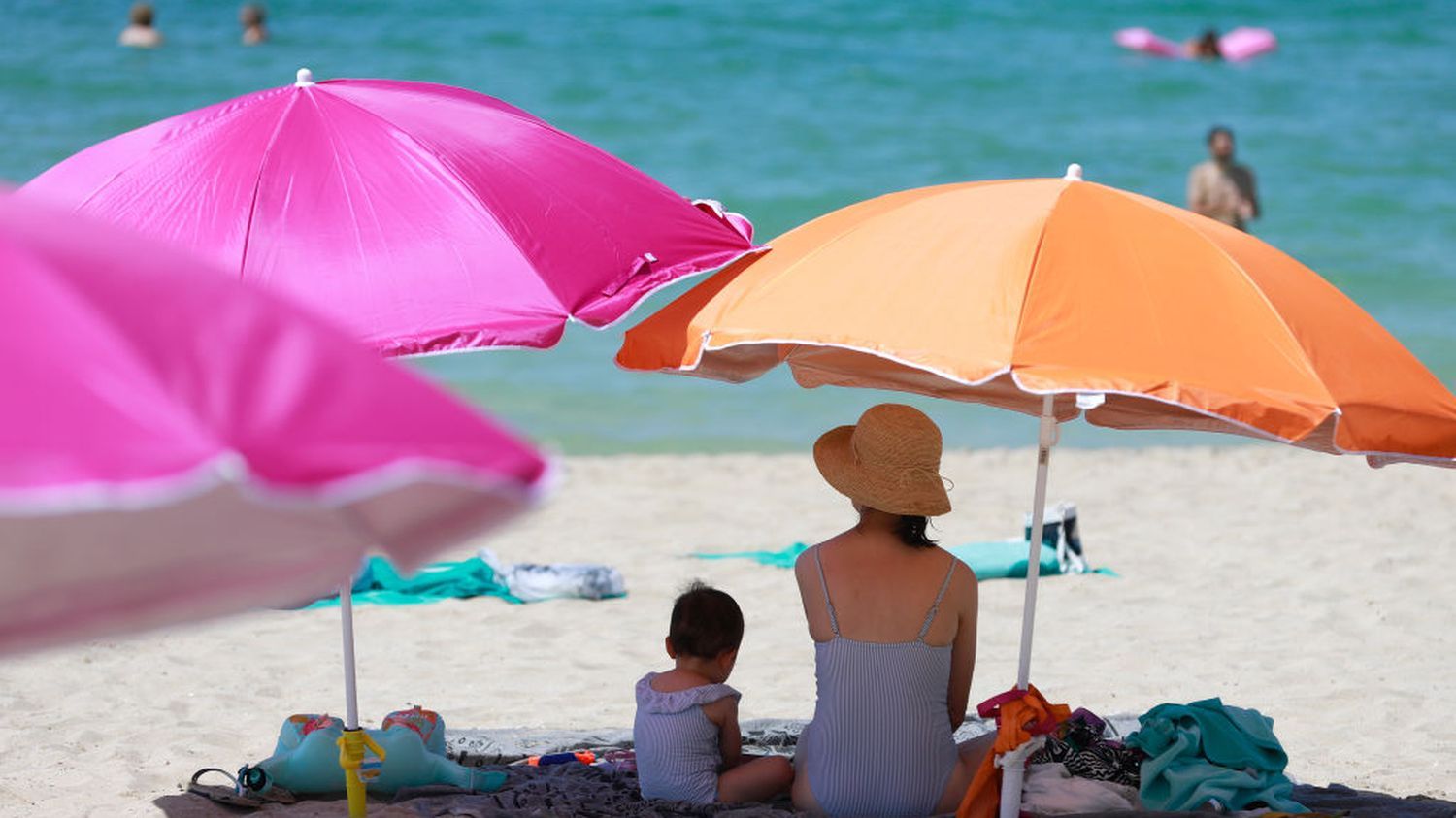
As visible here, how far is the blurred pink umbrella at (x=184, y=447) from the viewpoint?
5.17 ft

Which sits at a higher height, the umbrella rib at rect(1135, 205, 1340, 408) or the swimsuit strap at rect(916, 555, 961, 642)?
the umbrella rib at rect(1135, 205, 1340, 408)

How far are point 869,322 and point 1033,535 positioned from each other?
784 mm

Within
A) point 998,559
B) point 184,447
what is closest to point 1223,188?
point 998,559

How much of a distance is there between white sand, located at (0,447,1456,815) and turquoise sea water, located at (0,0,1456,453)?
3.75 meters

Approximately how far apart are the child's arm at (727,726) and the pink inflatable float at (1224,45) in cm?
2153

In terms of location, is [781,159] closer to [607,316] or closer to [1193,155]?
[1193,155]

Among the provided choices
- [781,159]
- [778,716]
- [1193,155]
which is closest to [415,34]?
[781,159]

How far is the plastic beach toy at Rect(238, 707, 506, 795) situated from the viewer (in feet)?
13.6

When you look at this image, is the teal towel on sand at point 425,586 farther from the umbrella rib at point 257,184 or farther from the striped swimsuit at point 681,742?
the umbrella rib at point 257,184

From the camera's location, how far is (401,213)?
11.6ft

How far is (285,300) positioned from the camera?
1850 millimetres

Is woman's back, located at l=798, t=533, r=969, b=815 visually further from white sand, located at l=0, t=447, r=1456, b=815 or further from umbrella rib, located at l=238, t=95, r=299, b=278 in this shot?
umbrella rib, located at l=238, t=95, r=299, b=278

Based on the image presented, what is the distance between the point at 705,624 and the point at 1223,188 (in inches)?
339

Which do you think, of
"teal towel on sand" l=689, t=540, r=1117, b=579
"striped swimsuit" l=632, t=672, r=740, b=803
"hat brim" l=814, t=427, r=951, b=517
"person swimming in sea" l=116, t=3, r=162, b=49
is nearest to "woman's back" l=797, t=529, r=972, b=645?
"hat brim" l=814, t=427, r=951, b=517
